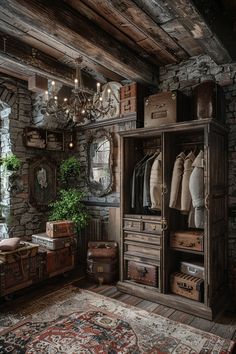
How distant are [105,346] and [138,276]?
3.85ft

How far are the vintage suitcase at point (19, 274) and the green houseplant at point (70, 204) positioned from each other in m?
0.91

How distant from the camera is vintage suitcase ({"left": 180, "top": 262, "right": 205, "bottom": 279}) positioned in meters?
3.03

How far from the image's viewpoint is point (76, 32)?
2.61 metres

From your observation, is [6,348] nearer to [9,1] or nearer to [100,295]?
[100,295]

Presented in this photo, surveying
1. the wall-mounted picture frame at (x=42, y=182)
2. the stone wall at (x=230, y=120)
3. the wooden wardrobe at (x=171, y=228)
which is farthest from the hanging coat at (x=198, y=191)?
the wall-mounted picture frame at (x=42, y=182)

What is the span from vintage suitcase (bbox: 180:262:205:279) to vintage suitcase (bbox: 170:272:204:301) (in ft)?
0.15

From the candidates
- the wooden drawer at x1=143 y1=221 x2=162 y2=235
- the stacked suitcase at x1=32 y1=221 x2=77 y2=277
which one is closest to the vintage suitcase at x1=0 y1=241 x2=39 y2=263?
the stacked suitcase at x1=32 y1=221 x2=77 y2=277

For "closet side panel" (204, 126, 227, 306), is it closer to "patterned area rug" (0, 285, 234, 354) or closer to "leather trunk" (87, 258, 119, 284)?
"patterned area rug" (0, 285, 234, 354)

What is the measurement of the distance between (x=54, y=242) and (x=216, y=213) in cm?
223

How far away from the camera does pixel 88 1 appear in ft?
7.82

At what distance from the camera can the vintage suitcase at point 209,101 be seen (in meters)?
3.06

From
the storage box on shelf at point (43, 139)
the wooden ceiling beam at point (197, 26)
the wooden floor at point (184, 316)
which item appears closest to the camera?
the wooden ceiling beam at point (197, 26)

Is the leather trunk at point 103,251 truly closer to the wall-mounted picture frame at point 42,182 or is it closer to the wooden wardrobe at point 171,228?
the wooden wardrobe at point 171,228

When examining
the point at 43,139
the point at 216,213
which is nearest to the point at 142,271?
the point at 216,213
